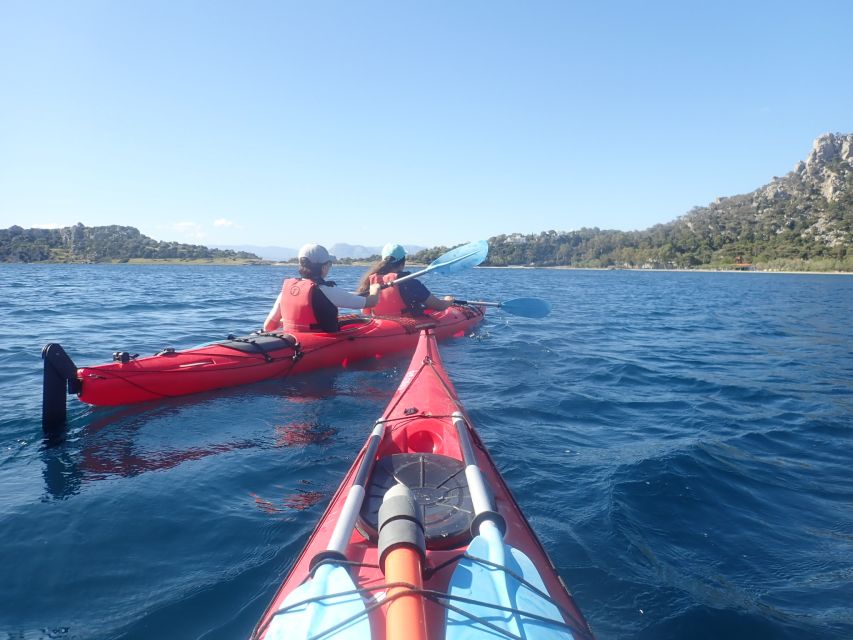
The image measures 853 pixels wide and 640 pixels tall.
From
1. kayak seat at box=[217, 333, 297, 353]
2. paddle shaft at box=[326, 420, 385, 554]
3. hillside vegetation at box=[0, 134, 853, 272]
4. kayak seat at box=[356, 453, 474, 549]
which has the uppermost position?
hillside vegetation at box=[0, 134, 853, 272]

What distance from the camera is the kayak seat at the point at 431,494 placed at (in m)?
2.30

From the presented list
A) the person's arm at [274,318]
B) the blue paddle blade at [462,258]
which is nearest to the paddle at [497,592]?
the person's arm at [274,318]

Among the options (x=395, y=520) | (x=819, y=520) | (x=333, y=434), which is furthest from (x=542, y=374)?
(x=395, y=520)

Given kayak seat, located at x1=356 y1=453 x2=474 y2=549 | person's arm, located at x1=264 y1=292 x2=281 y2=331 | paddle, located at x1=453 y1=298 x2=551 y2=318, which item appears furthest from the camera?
paddle, located at x1=453 y1=298 x2=551 y2=318

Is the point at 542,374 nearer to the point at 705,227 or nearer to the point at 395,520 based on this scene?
the point at 395,520

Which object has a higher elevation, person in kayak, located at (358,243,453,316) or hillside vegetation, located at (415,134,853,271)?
hillside vegetation, located at (415,134,853,271)

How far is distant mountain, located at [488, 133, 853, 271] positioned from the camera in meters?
80.1

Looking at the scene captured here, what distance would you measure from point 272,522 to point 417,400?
142 cm

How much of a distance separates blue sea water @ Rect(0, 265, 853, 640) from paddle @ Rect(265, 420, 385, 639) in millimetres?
958

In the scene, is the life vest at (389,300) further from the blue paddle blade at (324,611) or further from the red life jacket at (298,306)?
the blue paddle blade at (324,611)

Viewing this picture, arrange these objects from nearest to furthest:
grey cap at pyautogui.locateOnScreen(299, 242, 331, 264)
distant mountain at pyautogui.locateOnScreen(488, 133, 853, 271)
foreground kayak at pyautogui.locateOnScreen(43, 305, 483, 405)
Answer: foreground kayak at pyautogui.locateOnScreen(43, 305, 483, 405)
grey cap at pyautogui.locateOnScreen(299, 242, 331, 264)
distant mountain at pyautogui.locateOnScreen(488, 133, 853, 271)

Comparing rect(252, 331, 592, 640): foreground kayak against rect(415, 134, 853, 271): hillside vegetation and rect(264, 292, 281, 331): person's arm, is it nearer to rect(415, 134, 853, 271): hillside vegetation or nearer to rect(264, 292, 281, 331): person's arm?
rect(264, 292, 281, 331): person's arm

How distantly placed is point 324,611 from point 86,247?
114258mm

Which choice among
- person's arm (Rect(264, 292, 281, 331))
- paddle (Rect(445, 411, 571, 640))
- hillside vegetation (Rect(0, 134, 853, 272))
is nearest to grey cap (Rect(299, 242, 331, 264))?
person's arm (Rect(264, 292, 281, 331))
